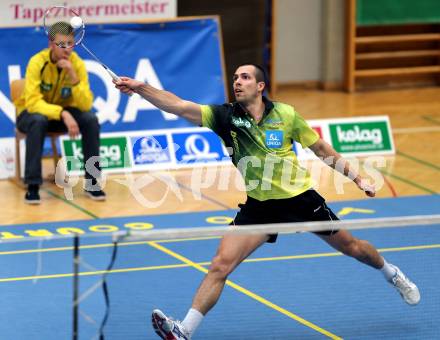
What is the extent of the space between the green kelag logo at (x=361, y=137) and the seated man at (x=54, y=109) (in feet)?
11.1

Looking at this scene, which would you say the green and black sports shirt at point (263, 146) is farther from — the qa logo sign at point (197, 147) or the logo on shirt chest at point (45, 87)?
the qa logo sign at point (197, 147)

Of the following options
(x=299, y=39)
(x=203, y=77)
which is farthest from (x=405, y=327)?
→ (x=299, y=39)

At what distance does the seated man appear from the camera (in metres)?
Result: 11.5

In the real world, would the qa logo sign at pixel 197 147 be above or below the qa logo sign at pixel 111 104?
below

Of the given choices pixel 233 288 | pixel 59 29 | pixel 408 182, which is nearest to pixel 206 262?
pixel 233 288

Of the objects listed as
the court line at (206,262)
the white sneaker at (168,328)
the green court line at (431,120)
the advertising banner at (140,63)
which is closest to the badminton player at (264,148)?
the white sneaker at (168,328)

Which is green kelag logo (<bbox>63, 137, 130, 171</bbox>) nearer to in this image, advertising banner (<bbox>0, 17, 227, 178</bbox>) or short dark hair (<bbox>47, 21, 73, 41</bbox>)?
advertising banner (<bbox>0, 17, 227, 178</bbox>)

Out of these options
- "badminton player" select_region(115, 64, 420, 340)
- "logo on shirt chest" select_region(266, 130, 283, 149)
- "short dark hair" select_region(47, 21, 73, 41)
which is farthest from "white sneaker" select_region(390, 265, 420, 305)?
"short dark hair" select_region(47, 21, 73, 41)

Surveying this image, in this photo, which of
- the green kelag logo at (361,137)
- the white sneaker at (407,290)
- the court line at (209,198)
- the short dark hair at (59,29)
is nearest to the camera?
the white sneaker at (407,290)

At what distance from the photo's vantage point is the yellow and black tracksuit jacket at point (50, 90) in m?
11.5

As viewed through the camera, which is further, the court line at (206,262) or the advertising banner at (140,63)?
the advertising banner at (140,63)

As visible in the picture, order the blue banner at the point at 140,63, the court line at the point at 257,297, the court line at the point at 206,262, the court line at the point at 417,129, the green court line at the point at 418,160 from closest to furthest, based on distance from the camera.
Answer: the court line at the point at 257,297, the court line at the point at 206,262, the blue banner at the point at 140,63, the green court line at the point at 418,160, the court line at the point at 417,129

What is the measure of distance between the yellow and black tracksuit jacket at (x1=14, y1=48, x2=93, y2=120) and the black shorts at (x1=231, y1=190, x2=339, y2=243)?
433 cm

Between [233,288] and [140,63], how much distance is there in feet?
17.4
